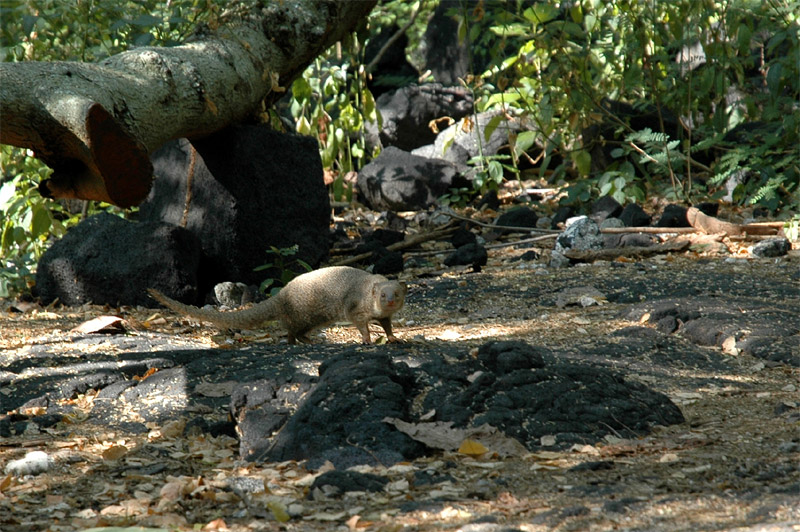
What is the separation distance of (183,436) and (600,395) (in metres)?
1.53

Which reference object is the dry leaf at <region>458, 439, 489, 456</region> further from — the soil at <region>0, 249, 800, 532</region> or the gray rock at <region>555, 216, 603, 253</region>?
the gray rock at <region>555, 216, 603, 253</region>

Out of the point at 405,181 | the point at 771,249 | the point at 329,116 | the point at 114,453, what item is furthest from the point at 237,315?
the point at 329,116

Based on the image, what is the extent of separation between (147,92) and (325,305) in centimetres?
159

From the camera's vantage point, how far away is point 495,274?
6230 mm

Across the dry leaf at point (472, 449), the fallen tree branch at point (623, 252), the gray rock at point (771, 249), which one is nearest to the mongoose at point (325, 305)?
the dry leaf at point (472, 449)

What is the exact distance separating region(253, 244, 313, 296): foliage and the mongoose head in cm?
164

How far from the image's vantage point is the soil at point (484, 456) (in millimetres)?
2299

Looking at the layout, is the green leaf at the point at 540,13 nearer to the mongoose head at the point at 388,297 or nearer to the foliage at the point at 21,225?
the mongoose head at the point at 388,297

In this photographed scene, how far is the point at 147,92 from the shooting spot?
190 inches

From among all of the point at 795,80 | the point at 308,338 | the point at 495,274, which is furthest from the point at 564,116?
the point at 308,338

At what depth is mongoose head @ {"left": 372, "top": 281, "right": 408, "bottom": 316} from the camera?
164 inches

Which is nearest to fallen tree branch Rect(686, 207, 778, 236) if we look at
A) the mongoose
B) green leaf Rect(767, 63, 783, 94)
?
green leaf Rect(767, 63, 783, 94)

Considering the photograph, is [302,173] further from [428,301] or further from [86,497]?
[86,497]

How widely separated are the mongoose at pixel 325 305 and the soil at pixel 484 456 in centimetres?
18
